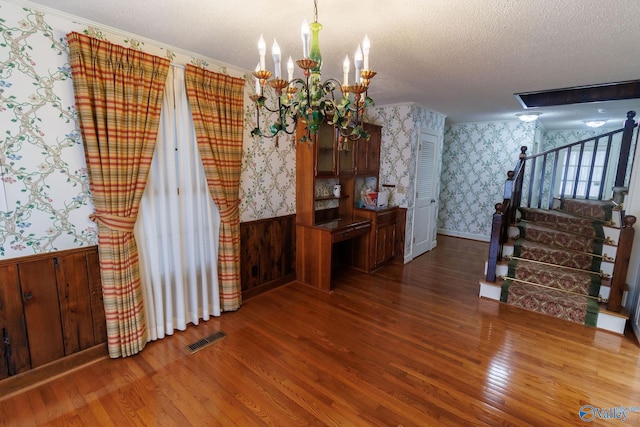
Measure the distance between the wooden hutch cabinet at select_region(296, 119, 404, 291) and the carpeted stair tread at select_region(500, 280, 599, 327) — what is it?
1.68 meters

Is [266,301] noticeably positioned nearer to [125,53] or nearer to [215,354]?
[215,354]

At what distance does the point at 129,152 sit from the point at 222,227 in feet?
3.41

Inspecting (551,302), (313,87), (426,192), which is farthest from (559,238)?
(313,87)

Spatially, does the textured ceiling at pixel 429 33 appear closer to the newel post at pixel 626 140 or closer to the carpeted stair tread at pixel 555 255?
the newel post at pixel 626 140

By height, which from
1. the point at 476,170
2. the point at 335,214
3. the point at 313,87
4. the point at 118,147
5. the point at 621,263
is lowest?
the point at 621,263

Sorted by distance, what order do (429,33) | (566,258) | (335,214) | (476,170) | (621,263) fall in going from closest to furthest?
(429,33) < (621,263) < (566,258) < (335,214) < (476,170)

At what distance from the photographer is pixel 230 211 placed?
3.03 metres

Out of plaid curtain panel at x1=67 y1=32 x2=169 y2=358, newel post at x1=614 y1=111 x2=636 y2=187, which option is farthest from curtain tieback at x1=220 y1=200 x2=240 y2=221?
newel post at x1=614 y1=111 x2=636 y2=187

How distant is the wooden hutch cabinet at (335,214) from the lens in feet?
12.1

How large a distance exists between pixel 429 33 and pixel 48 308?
3.31 m

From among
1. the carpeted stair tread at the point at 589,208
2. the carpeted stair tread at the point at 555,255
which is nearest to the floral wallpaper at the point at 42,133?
the carpeted stair tread at the point at 555,255

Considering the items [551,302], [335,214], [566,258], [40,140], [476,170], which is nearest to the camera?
[40,140]

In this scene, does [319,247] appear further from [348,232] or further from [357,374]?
[357,374]

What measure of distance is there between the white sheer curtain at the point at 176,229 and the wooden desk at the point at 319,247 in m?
1.18
